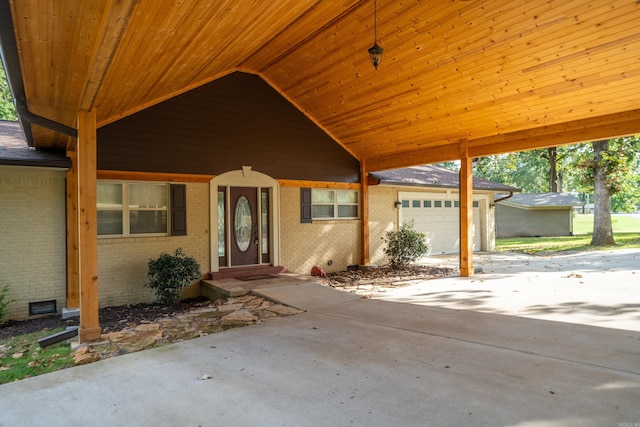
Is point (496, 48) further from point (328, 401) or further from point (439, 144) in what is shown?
point (328, 401)

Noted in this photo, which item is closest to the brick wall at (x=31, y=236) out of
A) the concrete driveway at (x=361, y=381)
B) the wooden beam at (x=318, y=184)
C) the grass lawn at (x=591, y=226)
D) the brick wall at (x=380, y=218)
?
the concrete driveway at (x=361, y=381)

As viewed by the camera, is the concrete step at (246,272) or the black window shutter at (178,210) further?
the concrete step at (246,272)

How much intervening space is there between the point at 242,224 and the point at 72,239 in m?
3.55

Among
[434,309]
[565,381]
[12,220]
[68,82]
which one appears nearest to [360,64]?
[434,309]

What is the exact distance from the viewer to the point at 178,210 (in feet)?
28.3

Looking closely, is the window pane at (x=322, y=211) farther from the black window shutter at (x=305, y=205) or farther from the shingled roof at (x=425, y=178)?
the shingled roof at (x=425, y=178)

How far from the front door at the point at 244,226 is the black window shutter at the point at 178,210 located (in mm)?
1127

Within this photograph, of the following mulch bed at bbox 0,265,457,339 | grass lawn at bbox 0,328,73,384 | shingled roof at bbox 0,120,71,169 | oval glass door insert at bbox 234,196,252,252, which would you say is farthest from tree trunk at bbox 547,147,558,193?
grass lawn at bbox 0,328,73,384

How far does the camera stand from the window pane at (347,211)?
11.6 meters

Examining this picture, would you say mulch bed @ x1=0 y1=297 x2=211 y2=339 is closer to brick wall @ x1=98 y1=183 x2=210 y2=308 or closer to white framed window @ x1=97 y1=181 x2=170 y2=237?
brick wall @ x1=98 y1=183 x2=210 y2=308

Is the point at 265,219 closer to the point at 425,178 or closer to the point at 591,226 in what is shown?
the point at 425,178

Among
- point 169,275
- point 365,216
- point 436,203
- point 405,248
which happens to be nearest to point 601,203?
point 436,203

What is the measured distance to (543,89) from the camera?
709 centimetres

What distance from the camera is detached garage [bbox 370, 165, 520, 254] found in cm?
1284
